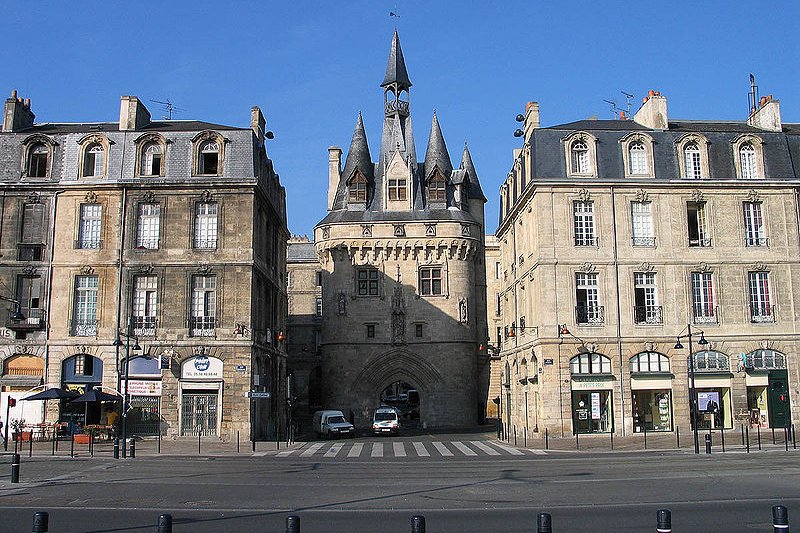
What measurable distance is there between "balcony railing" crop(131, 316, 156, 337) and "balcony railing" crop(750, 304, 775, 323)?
26.1 m

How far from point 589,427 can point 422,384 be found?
19142 mm

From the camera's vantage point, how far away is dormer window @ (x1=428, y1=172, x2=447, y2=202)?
181ft

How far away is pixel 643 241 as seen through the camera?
1439 inches

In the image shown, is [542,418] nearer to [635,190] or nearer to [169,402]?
[635,190]

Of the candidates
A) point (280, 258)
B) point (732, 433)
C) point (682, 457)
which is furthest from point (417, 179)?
point (682, 457)

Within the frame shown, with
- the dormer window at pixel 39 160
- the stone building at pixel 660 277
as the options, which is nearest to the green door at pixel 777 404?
the stone building at pixel 660 277

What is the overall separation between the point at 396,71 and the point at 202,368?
33.4 metres

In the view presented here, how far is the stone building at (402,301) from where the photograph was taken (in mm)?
52719

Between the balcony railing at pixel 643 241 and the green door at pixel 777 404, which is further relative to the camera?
the balcony railing at pixel 643 241

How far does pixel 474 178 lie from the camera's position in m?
58.0

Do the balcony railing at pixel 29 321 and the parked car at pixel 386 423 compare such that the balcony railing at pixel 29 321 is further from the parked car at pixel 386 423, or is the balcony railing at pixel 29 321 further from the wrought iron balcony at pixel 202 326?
the parked car at pixel 386 423

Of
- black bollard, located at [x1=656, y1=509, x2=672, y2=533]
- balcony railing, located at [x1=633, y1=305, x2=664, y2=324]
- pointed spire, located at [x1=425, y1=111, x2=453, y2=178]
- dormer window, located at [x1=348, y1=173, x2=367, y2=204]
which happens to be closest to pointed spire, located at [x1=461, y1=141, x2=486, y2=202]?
pointed spire, located at [x1=425, y1=111, x2=453, y2=178]

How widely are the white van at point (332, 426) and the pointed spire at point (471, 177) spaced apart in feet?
66.2

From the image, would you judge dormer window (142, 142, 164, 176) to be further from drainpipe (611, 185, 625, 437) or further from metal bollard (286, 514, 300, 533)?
metal bollard (286, 514, 300, 533)
